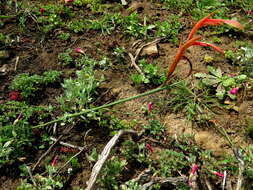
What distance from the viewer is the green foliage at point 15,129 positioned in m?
2.07

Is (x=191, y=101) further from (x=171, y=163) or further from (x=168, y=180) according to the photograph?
(x=168, y=180)

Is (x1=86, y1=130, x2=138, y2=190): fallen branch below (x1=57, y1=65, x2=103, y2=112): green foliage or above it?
below

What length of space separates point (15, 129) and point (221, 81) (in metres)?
2.08

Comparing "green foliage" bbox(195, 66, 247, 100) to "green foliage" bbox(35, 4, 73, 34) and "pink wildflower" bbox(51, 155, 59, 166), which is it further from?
"green foliage" bbox(35, 4, 73, 34)

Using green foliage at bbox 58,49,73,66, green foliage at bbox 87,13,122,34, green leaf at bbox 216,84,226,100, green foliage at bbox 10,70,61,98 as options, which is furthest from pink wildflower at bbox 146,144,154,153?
green foliage at bbox 87,13,122,34

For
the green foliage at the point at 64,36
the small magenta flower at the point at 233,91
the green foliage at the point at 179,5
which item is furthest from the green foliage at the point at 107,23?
the small magenta flower at the point at 233,91

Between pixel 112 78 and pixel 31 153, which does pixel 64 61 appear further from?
pixel 31 153

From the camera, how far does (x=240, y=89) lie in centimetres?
263

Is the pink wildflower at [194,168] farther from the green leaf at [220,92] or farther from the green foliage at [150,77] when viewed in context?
the green foliage at [150,77]

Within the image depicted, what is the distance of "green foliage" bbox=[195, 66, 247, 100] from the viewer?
2.57 meters

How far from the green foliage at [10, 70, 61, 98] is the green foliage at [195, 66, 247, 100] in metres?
1.58

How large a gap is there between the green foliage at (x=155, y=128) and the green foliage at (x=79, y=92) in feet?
2.03

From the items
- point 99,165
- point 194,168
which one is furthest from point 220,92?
point 99,165

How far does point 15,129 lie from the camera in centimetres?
213
